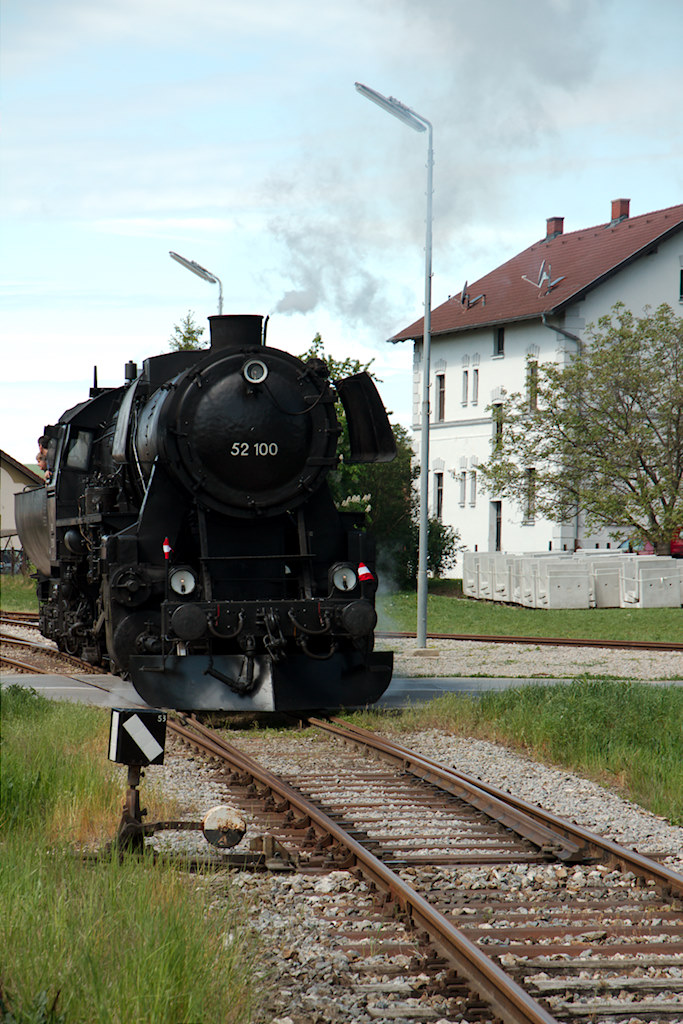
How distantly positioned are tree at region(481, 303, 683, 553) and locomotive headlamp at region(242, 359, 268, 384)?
26.9 m

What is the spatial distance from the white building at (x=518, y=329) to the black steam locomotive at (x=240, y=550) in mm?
33055

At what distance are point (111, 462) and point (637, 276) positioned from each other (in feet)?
123

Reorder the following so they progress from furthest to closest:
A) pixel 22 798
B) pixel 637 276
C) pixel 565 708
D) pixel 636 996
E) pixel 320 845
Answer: pixel 637 276, pixel 565 708, pixel 22 798, pixel 320 845, pixel 636 996

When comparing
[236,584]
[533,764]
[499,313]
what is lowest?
[533,764]

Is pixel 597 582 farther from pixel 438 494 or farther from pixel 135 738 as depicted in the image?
pixel 135 738

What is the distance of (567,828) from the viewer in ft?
23.9

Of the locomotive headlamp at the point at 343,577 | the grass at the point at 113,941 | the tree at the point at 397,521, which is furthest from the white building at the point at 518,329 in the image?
the grass at the point at 113,941

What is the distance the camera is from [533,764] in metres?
10.2

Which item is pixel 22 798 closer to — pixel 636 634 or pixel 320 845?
pixel 320 845

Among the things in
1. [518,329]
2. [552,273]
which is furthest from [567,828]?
[552,273]

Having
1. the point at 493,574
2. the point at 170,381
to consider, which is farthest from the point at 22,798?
the point at 493,574

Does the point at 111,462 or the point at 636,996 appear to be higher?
the point at 111,462

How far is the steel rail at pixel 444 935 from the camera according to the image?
14.5 feet

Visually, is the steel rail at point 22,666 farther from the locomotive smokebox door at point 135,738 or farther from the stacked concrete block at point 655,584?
the stacked concrete block at point 655,584
